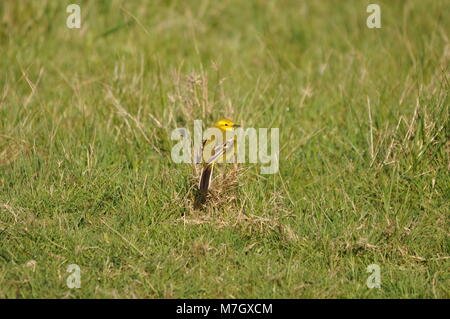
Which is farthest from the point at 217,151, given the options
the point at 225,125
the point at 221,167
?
the point at 225,125

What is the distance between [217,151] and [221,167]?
0.30 metres

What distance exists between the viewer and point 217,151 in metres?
6.04

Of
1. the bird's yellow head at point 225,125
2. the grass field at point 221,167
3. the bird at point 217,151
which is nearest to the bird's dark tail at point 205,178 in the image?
the bird at point 217,151

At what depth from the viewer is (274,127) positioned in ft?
23.1

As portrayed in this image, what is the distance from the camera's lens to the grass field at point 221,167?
5.30 meters

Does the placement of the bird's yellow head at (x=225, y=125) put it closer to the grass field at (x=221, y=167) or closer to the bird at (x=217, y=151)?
the bird at (x=217, y=151)

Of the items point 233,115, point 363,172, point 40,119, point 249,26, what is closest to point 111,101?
point 40,119

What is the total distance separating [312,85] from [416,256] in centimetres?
293

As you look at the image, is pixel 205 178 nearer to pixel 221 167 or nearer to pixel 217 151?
pixel 217 151

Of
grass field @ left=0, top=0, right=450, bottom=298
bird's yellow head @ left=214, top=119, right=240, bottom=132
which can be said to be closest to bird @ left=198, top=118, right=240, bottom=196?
bird's yellow head @ left=214, top=119, right=240, bottom=132

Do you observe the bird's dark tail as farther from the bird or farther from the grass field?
the grass field

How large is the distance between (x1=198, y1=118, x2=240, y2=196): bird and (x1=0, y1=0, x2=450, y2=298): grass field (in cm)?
14

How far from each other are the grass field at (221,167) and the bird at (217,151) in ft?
0.46

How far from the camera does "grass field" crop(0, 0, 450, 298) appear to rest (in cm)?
530
